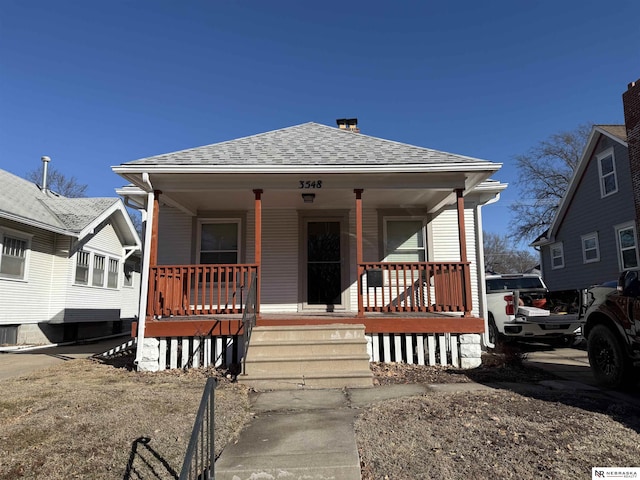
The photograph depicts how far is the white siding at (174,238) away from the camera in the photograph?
9.44 metres

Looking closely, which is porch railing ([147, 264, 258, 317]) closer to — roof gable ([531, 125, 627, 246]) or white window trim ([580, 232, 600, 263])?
roof gable ([531, 125, 627, 246])

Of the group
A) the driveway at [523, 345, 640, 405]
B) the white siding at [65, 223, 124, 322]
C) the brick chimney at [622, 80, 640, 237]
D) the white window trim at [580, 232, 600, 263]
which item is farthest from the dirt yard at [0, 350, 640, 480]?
the white window trim at [580, 232, 600, 263]

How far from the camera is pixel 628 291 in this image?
5184 mm

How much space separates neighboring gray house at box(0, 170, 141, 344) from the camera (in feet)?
38.8

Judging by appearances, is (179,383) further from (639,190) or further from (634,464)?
(639,190)

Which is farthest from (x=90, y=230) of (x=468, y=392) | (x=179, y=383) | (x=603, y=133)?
(x=603, y=133)

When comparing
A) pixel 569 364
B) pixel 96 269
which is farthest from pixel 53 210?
pixel 569 364

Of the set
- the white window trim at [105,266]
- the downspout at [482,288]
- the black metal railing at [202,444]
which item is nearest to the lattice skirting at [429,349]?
the downspout at [482,288]

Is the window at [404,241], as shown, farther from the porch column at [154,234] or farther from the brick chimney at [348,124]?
the porch column at [154,234]

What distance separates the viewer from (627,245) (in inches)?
562

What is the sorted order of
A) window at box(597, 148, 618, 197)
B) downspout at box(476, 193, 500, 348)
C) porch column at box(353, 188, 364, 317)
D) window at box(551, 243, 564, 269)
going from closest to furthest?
porch column at box(353, 188, 364, 317) < downspout at box(476, 193, 500, 348) < window at box(597, 148, 618, 197) < window at box(551, 243, 564, 269)

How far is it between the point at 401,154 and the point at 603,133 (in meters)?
11.3

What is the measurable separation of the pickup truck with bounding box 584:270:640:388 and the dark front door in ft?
15.8

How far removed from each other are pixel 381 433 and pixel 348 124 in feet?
30.7
